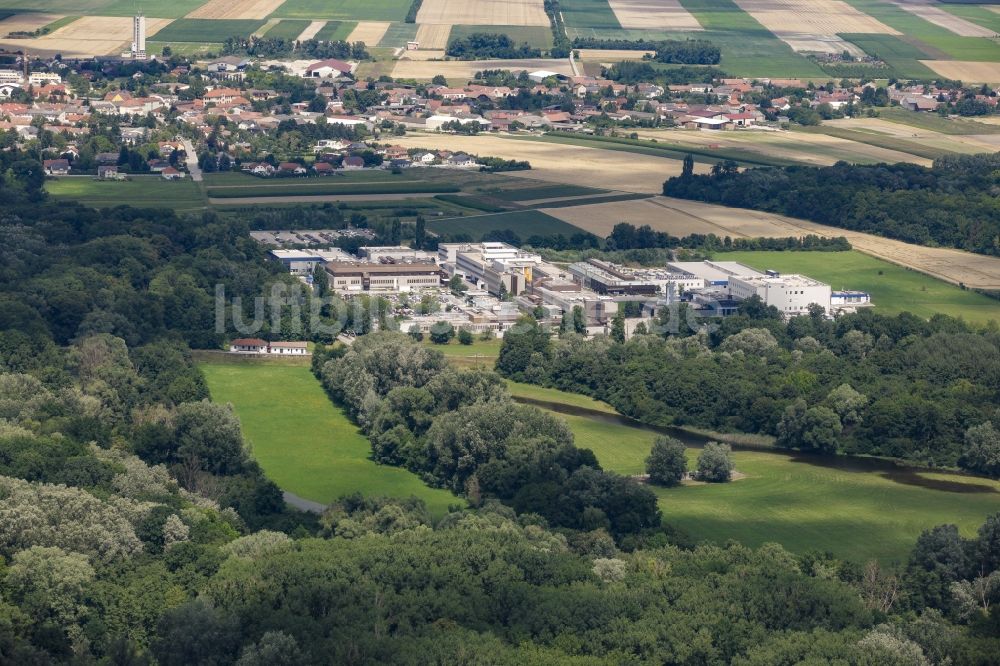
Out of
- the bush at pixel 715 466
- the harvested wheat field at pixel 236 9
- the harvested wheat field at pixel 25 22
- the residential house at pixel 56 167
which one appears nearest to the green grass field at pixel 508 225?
the residential house at pixel 56 167

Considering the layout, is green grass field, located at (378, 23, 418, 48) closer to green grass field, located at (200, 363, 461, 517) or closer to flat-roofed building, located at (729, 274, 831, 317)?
flat-roofed building, located at (729, 274, 831, 317)

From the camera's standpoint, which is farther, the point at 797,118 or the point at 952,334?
the point at 797,118

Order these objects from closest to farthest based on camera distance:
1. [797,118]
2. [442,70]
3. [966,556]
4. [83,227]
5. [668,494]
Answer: [966,556] → [668,494] → [83,227] → [797,118] → [442,70]

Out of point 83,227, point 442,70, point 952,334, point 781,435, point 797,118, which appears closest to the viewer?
point 781,435

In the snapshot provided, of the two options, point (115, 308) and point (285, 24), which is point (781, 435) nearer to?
point (115, 308)

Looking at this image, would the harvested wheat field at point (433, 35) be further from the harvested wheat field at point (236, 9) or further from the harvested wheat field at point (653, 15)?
the harvested wheat field at point (653, 15)

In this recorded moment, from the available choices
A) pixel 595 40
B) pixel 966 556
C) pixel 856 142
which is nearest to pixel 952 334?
pixel 966 556

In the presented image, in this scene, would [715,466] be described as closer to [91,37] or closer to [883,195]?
[883,195]
